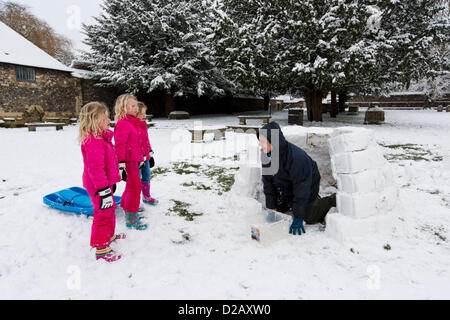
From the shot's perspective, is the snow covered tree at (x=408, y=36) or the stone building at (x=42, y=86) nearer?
the snow covered tree at (x=408, y=36)

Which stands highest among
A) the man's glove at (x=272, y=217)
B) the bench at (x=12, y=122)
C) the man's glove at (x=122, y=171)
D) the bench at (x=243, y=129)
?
the bench at (x=12, y=122)

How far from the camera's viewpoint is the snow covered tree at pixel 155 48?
20016 millimetres

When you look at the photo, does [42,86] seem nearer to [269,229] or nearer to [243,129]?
[243,129]

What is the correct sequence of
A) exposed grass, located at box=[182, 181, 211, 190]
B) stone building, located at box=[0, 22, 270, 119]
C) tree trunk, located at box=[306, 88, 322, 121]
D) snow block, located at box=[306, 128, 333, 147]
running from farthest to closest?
stone building, located at box=[0, 22, 270, 119] → tree trunk, located at box=[306, 88, 322, 121] → exposed grass, located at box=[182, 181, 211, 190] → snow block, located at box=[306, 128, 333, 147]

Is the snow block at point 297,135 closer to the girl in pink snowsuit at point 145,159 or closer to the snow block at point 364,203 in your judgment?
the snow block at point 364,203

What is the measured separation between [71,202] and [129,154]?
52.4 inches

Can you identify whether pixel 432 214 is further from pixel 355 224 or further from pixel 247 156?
pixel 247 156

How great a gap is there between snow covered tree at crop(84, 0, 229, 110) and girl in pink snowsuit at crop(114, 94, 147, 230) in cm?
1649

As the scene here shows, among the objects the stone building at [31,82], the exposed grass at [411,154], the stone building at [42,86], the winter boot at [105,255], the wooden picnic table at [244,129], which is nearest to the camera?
the winter boot at [105,255]

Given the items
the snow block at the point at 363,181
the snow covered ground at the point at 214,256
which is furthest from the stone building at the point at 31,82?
the snow block at the point at 363,181

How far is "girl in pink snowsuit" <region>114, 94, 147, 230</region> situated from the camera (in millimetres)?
3424

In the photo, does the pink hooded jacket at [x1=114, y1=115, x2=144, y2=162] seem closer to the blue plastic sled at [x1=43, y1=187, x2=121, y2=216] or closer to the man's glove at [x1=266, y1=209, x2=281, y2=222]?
the blue plastic sled at [x1=43, y1=187, x2=121, y2=216]

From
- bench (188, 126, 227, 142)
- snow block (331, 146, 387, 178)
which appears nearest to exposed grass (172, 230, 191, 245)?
snow block (331, 146, 387, 178)

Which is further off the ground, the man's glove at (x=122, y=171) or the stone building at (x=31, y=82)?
the stone building at (x=31, y=82)
